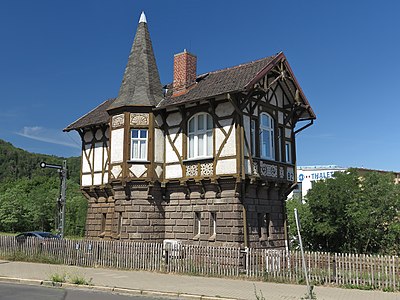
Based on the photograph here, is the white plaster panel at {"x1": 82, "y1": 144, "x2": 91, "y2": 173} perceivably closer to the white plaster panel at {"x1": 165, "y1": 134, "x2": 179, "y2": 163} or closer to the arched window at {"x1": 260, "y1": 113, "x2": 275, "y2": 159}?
the white plaster panel at {"x1": 165, "y1": 134, "x2": 179, "y2": 163}

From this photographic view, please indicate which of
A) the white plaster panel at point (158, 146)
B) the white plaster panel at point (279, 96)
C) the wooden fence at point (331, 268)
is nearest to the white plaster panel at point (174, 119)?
the white plaster panel at point (158, 146)

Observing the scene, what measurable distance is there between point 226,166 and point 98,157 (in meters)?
10.2

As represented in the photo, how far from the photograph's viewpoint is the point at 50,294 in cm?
1245

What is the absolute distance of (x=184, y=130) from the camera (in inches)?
836

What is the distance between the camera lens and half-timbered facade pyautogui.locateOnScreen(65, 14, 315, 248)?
19234 millimetres

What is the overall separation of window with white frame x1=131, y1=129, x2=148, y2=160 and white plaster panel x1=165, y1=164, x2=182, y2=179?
4.37 feet

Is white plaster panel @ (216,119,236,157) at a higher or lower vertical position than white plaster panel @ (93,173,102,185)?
higher

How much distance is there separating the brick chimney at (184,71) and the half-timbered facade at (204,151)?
6 centimetres

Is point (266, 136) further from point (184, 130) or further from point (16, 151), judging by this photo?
point (16, 151)

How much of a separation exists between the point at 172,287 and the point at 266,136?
10183 mm

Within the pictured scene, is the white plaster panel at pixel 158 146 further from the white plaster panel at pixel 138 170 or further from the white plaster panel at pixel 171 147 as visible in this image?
the white plaster panel at pixel 138 170

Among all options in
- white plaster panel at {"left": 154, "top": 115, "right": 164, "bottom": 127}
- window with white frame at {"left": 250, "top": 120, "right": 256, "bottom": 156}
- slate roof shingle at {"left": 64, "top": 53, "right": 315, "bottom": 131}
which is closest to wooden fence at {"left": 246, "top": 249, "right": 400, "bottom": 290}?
window with white frame at {"left": 250, "top": 120, "right": 256, "bottom": 156}

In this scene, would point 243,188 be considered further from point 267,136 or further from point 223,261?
point 267,136

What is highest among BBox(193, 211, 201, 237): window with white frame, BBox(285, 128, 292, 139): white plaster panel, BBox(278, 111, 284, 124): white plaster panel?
BBox(278, 111, 284, 124): white plaster panel
